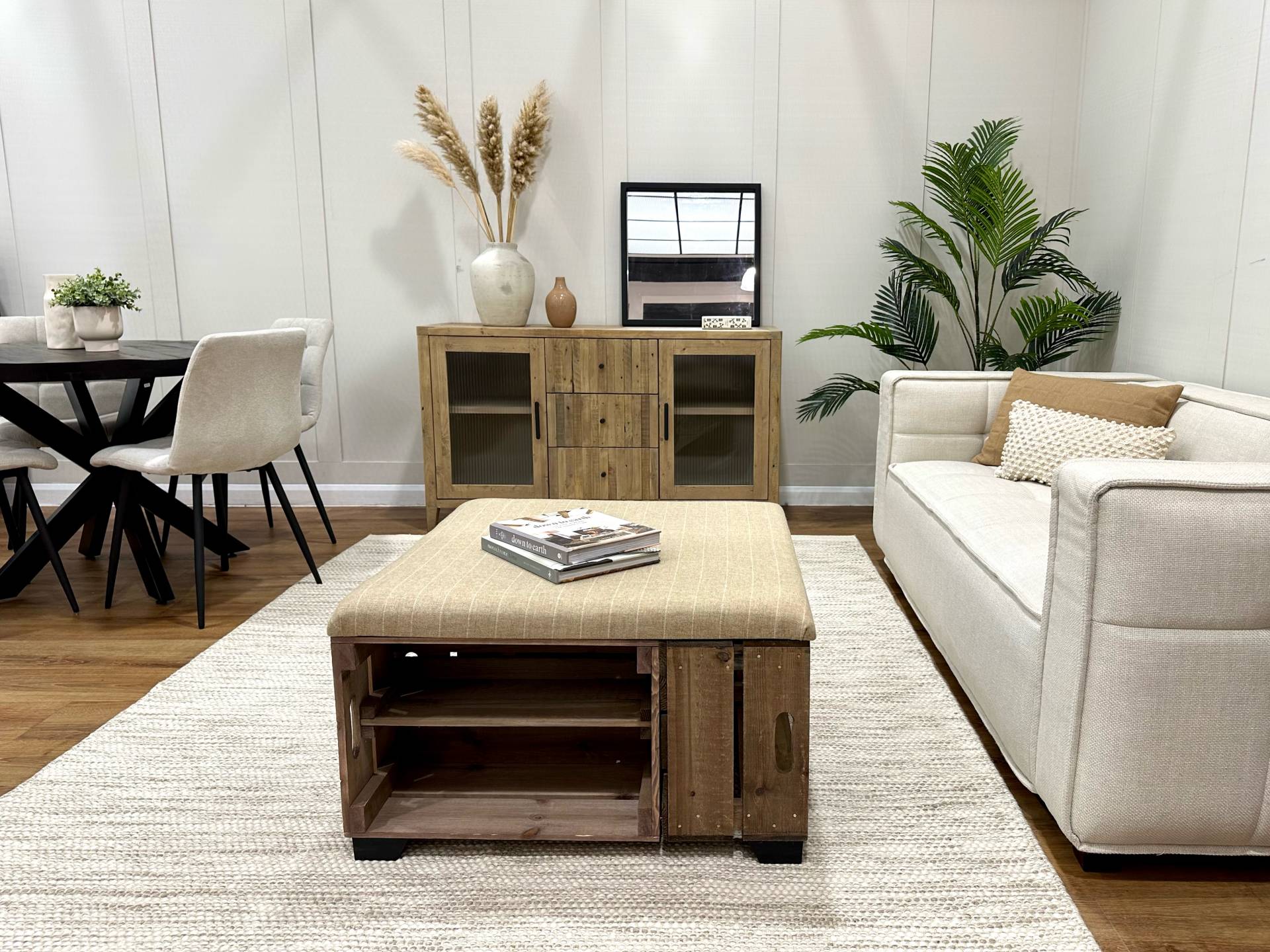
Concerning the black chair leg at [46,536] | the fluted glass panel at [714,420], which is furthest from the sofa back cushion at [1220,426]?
the black chair leg at [46,536]

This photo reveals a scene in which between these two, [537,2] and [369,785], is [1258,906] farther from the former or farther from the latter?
[537,2]

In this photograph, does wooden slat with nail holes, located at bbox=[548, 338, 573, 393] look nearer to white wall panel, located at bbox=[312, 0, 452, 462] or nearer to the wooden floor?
white wall panel, located at bbox=[312, 0, 452, 462]

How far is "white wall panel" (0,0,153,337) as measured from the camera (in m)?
3.95

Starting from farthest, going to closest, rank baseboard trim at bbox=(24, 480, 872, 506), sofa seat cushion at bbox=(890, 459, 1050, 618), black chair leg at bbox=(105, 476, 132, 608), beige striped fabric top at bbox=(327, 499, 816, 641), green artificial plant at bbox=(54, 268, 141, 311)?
baseboard trim at bbox=(24, 480, 872, 506)
green artificial plant at bbox=(54, 268, 141, 311)
black chair leg at bbox=(105, 476, 132, 608)
sofa seat cushion at bbox=(890, 459, 1050, 618)
beige striped fabric top at bbox=(327, 499, 816, 641)

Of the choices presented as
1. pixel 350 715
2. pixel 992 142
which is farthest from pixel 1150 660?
pixel 992 142

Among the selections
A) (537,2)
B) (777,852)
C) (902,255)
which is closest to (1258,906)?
(777,852)

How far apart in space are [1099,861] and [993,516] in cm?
83

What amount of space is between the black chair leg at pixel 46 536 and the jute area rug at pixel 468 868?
2.89 feet

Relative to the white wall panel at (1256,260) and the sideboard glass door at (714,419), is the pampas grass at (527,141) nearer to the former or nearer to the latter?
the sideboard glass door at (714,419)

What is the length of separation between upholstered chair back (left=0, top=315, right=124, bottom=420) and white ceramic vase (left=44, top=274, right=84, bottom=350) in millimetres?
463

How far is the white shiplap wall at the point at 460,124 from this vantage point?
153 inches

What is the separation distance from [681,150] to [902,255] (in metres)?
1.04

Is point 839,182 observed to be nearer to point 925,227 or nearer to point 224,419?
point 925,227

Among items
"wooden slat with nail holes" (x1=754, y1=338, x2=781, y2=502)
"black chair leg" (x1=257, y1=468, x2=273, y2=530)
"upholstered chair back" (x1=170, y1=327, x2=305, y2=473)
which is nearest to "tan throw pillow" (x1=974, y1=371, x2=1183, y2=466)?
"wooden slat with nail holes" (x1=754, y1=338, x2=781, y2=502)
